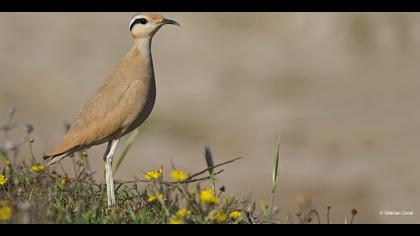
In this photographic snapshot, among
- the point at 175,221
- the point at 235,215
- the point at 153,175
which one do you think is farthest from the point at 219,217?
the point at 153,175

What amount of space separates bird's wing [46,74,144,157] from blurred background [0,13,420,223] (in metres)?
5.04

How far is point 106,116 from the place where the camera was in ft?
16.9

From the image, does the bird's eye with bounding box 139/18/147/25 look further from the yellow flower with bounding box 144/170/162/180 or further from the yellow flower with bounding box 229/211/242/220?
the yellow flower with bounding box 229/211/242/220

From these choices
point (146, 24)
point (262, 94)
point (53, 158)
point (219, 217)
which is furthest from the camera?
point (262, 94)

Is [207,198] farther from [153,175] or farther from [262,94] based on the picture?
[262,94]

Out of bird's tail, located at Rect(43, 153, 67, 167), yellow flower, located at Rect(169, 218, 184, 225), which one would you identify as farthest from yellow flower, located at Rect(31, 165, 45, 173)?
yellow flower, located at Rect(169, 218, 184, 225)

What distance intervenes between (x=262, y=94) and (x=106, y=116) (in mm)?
9217

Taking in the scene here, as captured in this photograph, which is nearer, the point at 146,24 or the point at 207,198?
the point at 207,198

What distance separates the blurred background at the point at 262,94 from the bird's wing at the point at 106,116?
5.04 meters

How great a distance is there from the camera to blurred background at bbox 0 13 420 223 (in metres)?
11.7

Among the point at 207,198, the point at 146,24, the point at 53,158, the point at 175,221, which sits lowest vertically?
the point at 175,221

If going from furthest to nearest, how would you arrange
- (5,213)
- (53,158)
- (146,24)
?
(146,24)
(53,158)
(5,213)

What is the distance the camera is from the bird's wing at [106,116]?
511 cm
